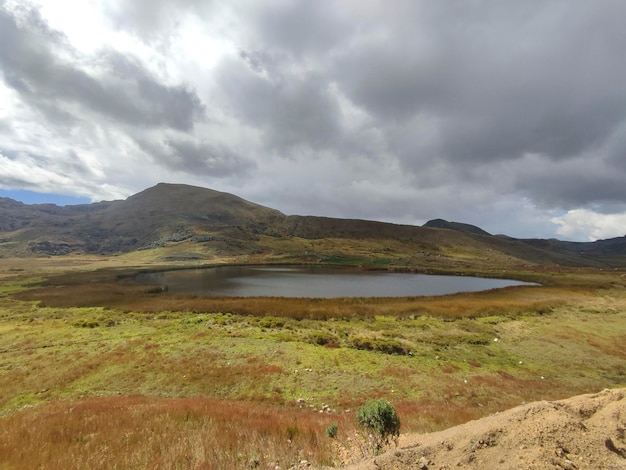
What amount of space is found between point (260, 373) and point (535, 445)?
17207 mm

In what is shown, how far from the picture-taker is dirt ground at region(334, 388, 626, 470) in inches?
234

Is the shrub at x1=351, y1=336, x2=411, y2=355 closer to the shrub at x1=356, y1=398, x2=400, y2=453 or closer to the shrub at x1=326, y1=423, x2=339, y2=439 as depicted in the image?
the shrub at x1=356, y1=398, x2=400, y2=453

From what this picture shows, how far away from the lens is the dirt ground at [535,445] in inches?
234

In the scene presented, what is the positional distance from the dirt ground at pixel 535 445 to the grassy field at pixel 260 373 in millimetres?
3038

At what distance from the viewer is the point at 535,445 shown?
6.29 metres

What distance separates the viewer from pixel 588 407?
8039 millimetres

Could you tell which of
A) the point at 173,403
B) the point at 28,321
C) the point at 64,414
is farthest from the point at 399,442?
the point at 28,321

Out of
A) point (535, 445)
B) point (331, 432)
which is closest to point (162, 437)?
point (331, 432)

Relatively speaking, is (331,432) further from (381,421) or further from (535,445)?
(535,445)

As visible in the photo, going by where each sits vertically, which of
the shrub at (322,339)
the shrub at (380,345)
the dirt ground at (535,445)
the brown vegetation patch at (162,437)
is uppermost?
the dirt ground at (535,445)

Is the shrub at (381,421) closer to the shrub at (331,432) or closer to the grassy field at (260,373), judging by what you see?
the grassy field at (260,373)

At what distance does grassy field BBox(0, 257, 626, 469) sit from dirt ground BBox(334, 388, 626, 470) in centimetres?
304

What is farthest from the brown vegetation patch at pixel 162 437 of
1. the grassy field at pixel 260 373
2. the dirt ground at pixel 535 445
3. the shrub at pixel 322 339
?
the shrub at pixel 322 339

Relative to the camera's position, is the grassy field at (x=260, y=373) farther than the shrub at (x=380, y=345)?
No
